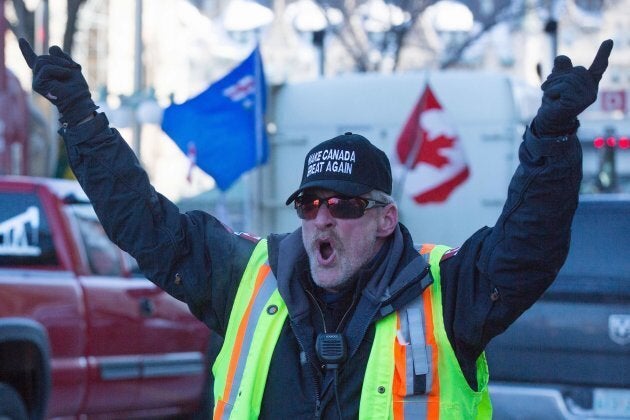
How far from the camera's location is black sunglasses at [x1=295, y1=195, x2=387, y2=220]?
3736mm

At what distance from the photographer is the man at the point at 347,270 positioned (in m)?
3.43

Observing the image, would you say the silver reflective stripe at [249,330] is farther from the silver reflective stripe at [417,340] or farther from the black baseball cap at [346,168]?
the silver reflective stripe at [417,340]

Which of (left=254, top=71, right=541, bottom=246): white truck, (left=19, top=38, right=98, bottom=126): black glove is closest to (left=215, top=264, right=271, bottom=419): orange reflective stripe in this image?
(left=19, top=38, right=98, bottom=126): black glove

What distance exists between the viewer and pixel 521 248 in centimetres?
343

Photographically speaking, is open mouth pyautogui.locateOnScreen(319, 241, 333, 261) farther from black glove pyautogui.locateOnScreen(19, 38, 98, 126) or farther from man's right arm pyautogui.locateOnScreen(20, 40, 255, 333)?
black glove pyautogui.locateOnScreen(19, 38, 98, 126)

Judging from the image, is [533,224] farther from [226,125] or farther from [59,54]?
[226,125]

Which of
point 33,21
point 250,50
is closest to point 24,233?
point 33,21

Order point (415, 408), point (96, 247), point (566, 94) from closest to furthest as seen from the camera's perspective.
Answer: point (566, 94), point (415, 408), point (96, 247)

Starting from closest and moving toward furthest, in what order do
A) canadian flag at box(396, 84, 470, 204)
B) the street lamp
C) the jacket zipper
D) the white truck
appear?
the jacket zipper < canadian flag at box(396, 84, 470, 204) < the white truck < the street lamp

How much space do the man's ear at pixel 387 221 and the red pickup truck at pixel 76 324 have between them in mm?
4300

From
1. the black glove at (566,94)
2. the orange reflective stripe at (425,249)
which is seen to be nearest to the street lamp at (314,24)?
the orange reflective stripe at (425,249)

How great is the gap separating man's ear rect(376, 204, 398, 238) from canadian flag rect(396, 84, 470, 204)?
30.9 feet

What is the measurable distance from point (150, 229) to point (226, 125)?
9.01 meters

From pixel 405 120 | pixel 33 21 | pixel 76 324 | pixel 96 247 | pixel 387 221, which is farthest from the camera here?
pixel 33 21
